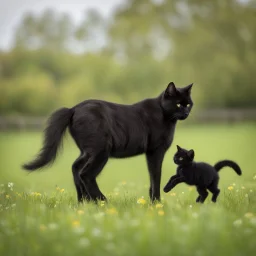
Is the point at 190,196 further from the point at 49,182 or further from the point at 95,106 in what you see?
the point at 49,182

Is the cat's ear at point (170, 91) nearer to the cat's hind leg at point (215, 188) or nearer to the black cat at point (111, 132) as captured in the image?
the black cat at point (111, 132)

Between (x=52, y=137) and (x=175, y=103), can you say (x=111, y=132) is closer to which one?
(x=52, y=137)

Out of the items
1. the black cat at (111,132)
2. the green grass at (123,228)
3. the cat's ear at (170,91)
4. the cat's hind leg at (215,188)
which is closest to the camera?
the green grass at (123,228)

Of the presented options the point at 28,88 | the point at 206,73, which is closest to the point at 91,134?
the point at 28,88

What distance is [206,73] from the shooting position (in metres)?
22.4

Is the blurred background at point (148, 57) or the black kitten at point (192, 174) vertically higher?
the blurred background at point (148, 57)

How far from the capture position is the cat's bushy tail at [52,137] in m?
4.67

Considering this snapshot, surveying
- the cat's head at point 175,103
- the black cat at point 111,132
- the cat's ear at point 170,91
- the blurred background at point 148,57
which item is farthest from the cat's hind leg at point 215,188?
the blurred background at point 148,57

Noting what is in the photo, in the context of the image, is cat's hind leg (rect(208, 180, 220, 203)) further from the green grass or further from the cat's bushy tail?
the cat's bushy tail

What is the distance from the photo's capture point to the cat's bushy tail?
15.3ft

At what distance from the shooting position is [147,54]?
23.2 meters

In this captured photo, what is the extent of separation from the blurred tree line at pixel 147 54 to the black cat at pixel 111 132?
653 inches

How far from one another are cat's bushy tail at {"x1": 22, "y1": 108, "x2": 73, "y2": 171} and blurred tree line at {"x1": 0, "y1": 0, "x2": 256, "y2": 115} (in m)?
16.9

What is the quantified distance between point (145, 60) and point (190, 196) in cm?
1836
